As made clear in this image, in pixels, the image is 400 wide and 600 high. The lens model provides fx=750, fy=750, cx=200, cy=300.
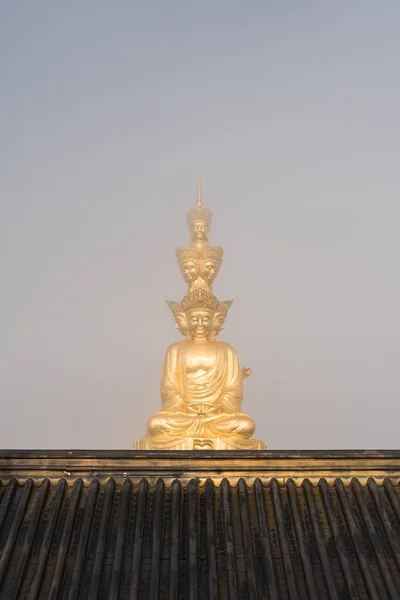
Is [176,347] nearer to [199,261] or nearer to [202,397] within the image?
[202,397]

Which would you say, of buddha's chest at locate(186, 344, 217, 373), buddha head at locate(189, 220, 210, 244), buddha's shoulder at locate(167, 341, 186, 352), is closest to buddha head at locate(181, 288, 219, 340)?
buddha's shoulder at locate(167, 341, 186, 352)

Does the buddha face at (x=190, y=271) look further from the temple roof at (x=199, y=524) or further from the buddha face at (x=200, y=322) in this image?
the temple roof at (x=199, y=524)

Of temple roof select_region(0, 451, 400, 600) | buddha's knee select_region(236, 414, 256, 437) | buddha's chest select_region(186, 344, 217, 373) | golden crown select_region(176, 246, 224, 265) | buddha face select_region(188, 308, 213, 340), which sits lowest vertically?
temple roof select_region(0, 451, 400, 600)

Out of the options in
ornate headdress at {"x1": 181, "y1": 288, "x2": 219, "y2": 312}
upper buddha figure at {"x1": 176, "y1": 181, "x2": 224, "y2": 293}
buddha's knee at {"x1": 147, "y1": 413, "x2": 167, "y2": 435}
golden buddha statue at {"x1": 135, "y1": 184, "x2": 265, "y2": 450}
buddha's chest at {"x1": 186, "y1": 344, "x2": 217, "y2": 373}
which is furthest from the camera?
upper buddha figure at {"x1": 176, "y1": 181, "x2": 224, "y2": 293}

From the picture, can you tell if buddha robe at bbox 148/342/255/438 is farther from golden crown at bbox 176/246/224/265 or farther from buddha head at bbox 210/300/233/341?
golden crown at bbox 176/246/224/265

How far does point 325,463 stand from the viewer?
22.6 ft

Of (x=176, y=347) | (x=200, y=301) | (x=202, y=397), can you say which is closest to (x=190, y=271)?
(x=200, y=301)

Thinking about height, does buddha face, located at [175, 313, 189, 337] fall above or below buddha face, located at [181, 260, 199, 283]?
below

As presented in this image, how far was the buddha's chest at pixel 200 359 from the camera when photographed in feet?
50.3

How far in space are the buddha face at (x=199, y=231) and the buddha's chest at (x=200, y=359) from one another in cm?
277

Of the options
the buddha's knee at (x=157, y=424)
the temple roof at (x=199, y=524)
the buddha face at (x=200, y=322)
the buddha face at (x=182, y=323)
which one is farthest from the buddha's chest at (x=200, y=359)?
the temple roof at (x=199, y=524)

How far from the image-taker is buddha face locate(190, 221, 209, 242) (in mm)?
16938

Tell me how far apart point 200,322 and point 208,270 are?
135cm

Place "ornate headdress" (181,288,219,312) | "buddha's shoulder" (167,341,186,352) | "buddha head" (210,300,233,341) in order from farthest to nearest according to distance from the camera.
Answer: "buddha head" (210,300,233,341) → "ornate headdress" (181,288,219,312) → "buddha's shoulder" (167,341,186,352)
